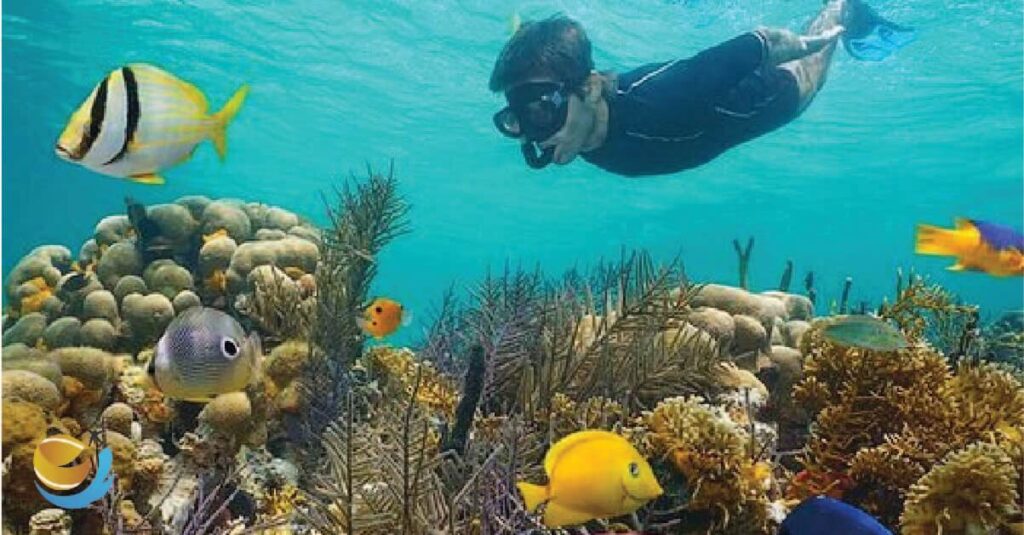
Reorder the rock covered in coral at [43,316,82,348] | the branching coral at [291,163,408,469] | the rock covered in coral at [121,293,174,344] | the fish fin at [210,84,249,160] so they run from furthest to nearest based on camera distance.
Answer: the rock covered in coral at [121,293,174,344]
the rock covered in coral at [43,316,82,348]
the branching coral at [291,163,408,469]
the fish fin at [210,84,249,160]

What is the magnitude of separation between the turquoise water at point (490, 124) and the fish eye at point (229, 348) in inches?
149

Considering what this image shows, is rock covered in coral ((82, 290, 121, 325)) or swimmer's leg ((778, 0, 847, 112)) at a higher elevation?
swimmer's leg ((778, 0, 847, 112))

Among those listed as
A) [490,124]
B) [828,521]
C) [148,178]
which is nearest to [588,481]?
[828,521]

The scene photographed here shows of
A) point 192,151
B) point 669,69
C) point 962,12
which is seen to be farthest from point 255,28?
point 192,151

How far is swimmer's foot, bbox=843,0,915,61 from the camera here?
7.80m

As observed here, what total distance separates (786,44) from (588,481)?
5078 millimetres

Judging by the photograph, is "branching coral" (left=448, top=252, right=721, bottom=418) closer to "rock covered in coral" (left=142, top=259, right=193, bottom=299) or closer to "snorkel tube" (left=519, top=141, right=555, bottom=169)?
"snorkel tube" (left=519, top=141, right=555, bottom=169)

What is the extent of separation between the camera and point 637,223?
59.1 m

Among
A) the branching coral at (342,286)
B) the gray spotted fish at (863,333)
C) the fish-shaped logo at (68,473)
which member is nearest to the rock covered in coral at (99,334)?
the branching coral at (342,286)

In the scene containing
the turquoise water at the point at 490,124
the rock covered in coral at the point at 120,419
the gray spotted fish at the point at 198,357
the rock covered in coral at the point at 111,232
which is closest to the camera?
the gray spotted fish at the point at 198,357

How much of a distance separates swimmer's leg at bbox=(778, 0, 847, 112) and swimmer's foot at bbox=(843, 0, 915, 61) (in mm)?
84

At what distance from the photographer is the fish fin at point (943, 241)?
428 cm

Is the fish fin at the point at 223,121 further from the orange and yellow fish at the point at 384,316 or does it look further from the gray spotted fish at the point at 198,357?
the orange and yellow fish at the point at 384,316

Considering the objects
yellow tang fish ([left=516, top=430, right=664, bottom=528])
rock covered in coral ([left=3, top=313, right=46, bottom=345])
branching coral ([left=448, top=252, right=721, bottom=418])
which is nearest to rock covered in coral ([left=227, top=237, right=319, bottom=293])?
rock covered in coral ([left=3, top=313, right=46, bottom=345])
